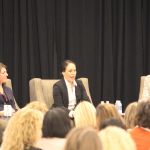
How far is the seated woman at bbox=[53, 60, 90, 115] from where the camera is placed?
5.91 m

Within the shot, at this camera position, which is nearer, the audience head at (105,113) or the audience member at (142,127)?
the audience member at (142,127)

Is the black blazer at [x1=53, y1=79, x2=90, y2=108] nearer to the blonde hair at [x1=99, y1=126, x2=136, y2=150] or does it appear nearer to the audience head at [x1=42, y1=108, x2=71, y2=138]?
the audience head at [x1=42, y1=108, x2=71, y2=138]

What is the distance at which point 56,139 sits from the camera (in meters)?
2.83

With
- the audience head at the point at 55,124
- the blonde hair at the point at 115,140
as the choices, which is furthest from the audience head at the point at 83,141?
the audience head at the point at 55,124

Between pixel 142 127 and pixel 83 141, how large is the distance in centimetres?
142

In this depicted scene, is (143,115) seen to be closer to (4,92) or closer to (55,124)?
(55,124)

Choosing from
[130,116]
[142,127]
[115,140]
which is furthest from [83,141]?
[130,116]

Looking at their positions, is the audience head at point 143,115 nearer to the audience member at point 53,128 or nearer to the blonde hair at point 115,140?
the audience member at point 53,128

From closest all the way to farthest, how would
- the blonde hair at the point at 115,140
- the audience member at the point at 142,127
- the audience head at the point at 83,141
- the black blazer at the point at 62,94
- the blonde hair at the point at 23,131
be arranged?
1. the audience head at the point at 83,141
2. the blonde hair at the point at 115,140
3. the blonde hair at the point at 23,131
4. the audience member at the point at 142,127
5. the black blazer at the point at 62,94

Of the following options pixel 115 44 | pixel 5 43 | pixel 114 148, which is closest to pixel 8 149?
pixel 114 148

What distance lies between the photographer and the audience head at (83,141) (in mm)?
1813

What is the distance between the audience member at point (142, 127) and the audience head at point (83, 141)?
1.17 meters

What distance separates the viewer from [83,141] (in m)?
1.82

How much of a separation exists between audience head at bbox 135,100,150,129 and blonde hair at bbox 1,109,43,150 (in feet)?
2.50
